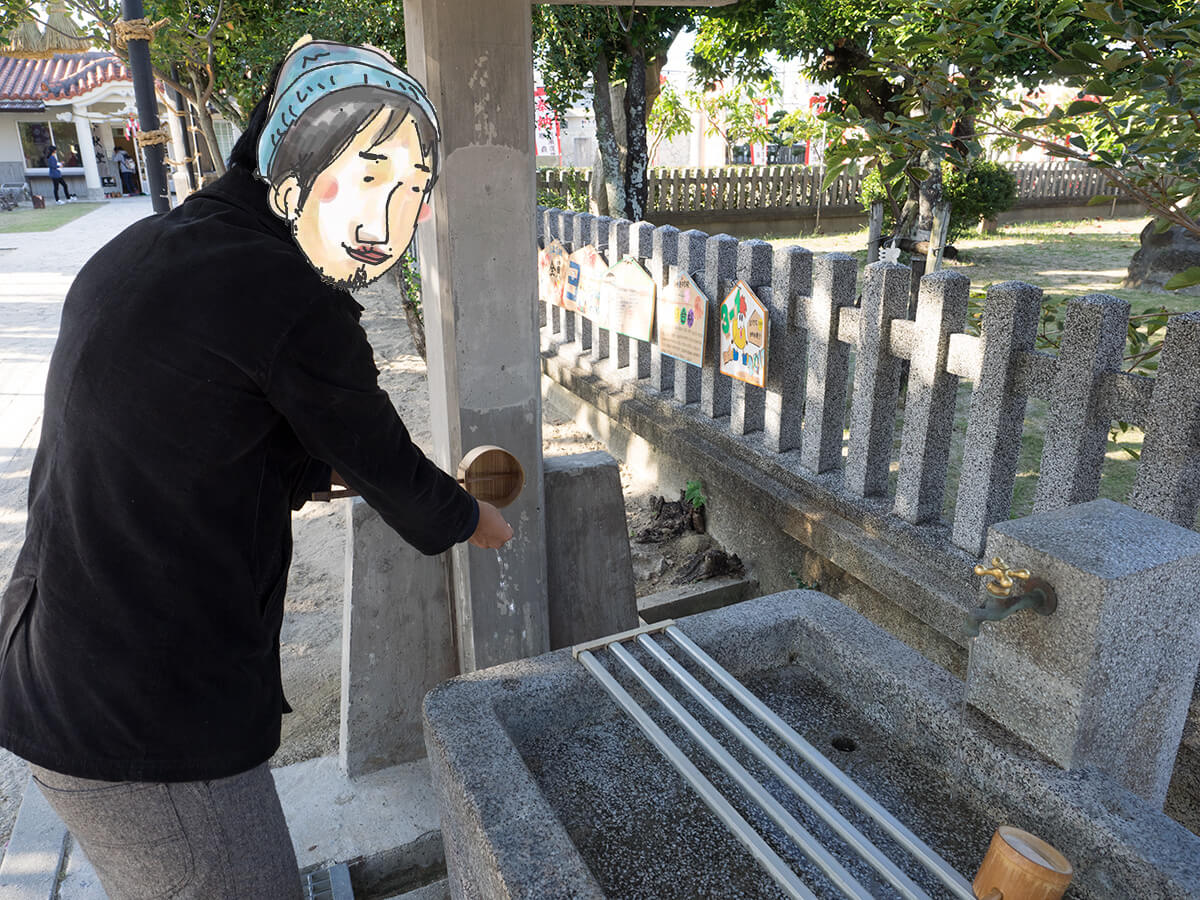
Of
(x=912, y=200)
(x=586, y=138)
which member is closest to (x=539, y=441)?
(x=912, y=200)

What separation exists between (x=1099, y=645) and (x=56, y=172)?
97.4ft

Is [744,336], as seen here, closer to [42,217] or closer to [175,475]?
[175,475]

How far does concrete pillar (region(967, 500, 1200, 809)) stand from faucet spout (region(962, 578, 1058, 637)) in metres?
0.01

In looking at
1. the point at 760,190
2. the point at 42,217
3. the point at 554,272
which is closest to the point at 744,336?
the point at 554,272

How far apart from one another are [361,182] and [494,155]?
3.07 ft

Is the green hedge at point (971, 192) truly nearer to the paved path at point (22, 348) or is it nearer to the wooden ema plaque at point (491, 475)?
the wooden ema plaque at point (491, 475)

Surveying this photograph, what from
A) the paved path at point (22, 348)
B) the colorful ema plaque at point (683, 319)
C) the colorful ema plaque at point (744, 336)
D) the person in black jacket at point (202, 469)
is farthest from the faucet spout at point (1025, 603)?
the paved path at point (22, 348)

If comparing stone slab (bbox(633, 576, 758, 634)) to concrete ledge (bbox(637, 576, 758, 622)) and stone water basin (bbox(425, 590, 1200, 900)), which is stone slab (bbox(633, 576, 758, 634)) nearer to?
concrete ledge (bbox(637, 576, 758, 622))

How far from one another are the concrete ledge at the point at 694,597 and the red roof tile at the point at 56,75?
2518 cm

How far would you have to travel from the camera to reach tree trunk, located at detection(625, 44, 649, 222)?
7.16 meters

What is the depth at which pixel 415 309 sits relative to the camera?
9461 millimetres

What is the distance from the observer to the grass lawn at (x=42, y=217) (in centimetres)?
1802

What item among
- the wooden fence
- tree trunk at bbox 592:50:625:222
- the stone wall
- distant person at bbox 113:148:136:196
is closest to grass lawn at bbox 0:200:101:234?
distant person at bbox 113:148:136:196

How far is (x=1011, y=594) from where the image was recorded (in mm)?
1470
